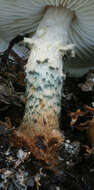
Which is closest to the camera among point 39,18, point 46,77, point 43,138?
point 43,138

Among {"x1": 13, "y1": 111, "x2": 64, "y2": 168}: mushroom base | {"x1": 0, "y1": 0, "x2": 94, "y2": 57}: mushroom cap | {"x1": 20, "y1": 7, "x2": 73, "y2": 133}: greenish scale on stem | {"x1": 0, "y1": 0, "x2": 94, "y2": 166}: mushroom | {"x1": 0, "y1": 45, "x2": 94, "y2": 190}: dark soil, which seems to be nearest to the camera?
{"x1": 0, "y1": 45, "x2": 94, "y2": 190}: dark soil

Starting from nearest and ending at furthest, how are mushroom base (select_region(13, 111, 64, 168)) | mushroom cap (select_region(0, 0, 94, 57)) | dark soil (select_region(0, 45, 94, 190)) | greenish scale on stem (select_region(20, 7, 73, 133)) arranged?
dark soil (select_region(0, 45, 94, 190)) < mushroom base (select_region(13, 111, 64, 168)) < greenish scale on stem (select_region(20, 7, 73, 133)) < mushroom cap (select_region(0, 0, 94, 57))

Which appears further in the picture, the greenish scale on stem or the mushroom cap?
the mushroom cap

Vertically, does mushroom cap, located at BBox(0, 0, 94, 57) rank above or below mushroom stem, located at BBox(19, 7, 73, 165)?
above

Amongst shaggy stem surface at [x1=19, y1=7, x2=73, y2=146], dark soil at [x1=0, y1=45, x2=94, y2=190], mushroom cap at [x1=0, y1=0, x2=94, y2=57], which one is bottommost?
dark soil at [x1=0, y1=45, x2=94, y2=190]

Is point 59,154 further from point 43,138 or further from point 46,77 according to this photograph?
point 46,77

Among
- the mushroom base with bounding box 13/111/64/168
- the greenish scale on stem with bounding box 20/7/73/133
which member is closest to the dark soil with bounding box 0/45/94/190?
the mushroom base with bounding box 13/111/64/168

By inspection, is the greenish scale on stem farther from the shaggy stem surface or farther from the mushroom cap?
the mushroom cap

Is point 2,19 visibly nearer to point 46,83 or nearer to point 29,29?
point 29,29

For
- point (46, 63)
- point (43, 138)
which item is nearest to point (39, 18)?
point (46, 63)
